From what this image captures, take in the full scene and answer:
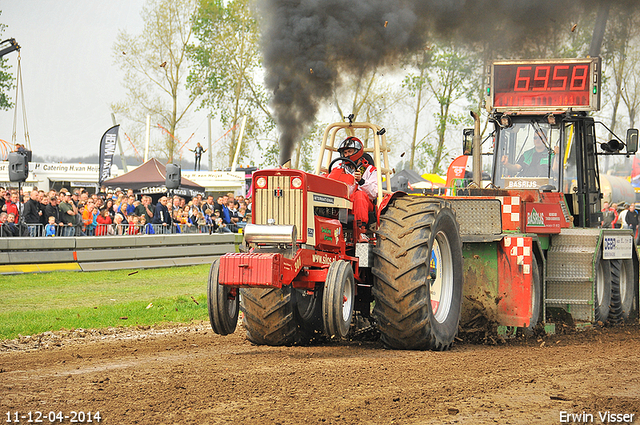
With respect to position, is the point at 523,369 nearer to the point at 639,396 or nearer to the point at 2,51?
the point at 639,396

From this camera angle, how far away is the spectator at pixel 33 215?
1562 cm

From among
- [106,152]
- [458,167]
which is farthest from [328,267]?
[106,152]

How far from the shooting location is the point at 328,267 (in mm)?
6590

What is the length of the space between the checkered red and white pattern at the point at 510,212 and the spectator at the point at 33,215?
11.0 m

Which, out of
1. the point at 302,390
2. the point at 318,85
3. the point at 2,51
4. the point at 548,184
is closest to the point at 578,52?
the point at 548,184

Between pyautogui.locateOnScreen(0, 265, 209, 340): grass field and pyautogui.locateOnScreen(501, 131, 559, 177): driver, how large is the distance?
5.07 metres

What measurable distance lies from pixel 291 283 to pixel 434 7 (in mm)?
5432

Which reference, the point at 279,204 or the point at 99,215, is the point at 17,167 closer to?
the point at 99,215

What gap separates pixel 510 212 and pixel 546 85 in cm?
246

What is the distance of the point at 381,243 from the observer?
22.4 ft

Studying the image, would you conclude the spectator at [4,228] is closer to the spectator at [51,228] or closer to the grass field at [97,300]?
the spectator at [51,228]

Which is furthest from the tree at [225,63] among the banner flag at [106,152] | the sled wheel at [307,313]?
the sled wheel at [307,313]

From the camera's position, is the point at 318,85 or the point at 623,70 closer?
the point at 318,85

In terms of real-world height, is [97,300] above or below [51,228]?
below
